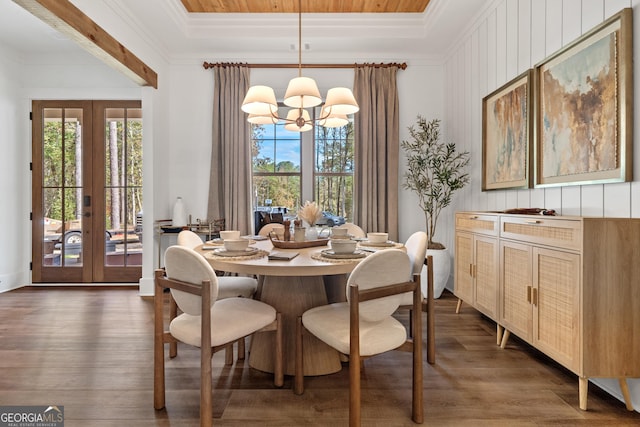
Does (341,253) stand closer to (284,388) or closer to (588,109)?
(284,388)

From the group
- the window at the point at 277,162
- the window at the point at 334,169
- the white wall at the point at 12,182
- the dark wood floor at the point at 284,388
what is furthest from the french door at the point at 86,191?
the window at the point at 334,169

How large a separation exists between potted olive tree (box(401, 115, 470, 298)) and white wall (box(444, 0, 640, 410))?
0.18 metres

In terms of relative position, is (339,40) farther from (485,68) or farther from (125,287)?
(125,287)

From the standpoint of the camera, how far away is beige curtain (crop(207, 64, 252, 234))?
4355 millimetres

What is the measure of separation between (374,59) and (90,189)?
158 inches

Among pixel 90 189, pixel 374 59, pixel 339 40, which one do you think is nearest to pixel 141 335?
pixel 90 189

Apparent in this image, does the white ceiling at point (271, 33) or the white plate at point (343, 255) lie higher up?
the white ceiling at point (271, 33)

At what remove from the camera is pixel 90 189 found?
447cm

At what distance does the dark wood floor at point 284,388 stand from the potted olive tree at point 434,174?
993mm

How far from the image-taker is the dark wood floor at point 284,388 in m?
1.74

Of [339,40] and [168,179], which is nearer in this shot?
[339,40]

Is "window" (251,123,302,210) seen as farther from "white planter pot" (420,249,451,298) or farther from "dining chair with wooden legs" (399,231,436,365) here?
"dining chair with wooden legs" (399,231,436,365)

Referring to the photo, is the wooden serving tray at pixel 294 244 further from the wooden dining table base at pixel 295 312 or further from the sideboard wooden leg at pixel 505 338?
the sideboard wooden leg at pixel 505 338

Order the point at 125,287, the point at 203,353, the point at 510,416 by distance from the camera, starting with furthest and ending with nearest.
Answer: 1. the point at 125,287
2. the point at 510,416
3. the point at 203,353
